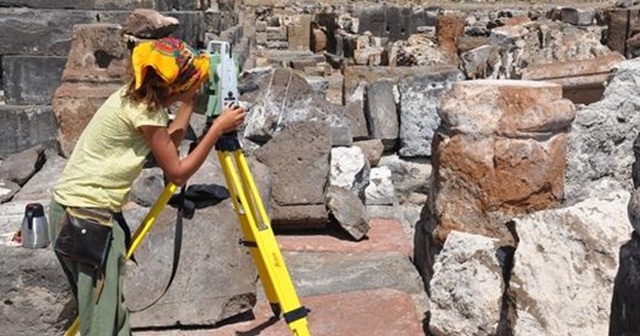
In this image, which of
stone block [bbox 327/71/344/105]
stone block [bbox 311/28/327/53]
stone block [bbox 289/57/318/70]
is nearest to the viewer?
stone block [bbox 327/71/344/105]

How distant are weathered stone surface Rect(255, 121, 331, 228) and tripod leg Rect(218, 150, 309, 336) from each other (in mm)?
1995

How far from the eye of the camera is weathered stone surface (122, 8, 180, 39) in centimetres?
696

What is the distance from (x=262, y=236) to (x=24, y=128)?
5.15 m

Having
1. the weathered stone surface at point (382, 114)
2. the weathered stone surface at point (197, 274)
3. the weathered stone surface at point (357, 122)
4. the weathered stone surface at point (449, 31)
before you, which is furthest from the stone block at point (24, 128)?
the weathered stone surface at point (449, 31)

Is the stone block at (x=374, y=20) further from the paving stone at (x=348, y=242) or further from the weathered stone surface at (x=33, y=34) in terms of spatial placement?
the paving stone at (x=348, y=242)

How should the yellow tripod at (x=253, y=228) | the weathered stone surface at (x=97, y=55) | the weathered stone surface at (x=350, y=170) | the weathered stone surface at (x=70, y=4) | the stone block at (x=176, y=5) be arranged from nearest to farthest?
the yellow tripod at (x=253, y=228), the weathered stone surface at (x=350, y=170), the weathered stone surface at (x=97, y=55), the weathered stone surface at (x=70, y=4), the stone block at (x=176, y=5)

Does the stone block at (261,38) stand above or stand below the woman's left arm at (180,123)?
below

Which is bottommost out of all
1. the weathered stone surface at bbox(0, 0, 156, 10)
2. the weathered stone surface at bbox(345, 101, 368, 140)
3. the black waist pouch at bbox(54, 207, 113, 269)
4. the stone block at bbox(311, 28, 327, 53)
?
the stone block at bbox(311, 28, 327, 53)

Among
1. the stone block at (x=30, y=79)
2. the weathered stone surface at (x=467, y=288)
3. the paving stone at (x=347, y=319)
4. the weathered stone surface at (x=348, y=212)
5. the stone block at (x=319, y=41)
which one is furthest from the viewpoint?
the stone block at (x=319, y=41)

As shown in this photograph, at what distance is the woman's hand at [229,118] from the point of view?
3.30 meters

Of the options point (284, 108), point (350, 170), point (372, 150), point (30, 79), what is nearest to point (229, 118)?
point (350, 170)


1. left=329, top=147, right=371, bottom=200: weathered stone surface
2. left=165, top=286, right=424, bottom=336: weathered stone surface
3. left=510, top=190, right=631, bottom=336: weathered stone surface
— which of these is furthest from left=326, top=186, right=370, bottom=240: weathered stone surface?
left=510, top=190, right=631, bottom=336: weathered stone surface

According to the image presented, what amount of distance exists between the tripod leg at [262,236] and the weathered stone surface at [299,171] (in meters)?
1.99

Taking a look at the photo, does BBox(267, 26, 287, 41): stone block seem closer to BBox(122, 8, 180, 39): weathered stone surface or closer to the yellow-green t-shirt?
BBox(122, 8, 180, 39): weathered stone surface
